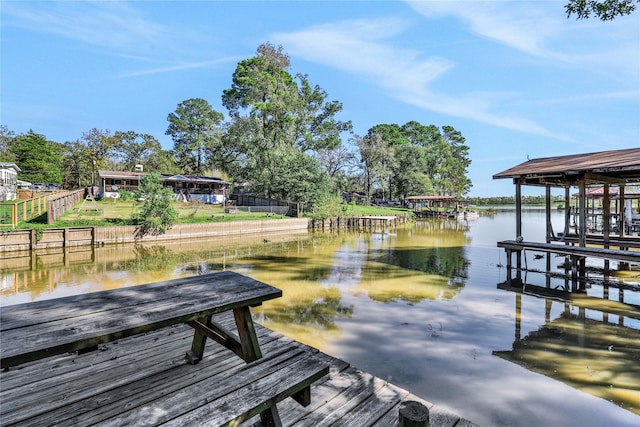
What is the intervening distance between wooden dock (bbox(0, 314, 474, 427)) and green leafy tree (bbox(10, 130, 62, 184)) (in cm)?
4949

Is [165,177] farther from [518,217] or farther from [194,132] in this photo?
[518,217]

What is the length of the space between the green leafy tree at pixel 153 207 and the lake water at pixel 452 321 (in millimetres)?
4414

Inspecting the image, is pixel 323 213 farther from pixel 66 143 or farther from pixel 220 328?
pixel 66 143

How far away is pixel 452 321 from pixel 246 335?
540 centimetres

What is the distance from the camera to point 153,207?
18.8m

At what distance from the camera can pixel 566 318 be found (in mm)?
6852

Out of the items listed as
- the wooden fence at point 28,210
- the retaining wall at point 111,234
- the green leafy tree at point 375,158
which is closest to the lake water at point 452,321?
the retaining wall at point 111,234

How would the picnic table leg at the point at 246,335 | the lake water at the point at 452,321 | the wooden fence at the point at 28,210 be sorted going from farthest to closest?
the wooden fence at the point at 28,210 < the lake water at the point at 452,321 < the picnic table leg at the point at 246,335

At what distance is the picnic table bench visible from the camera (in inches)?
68.1

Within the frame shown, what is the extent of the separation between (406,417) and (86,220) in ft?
69.8

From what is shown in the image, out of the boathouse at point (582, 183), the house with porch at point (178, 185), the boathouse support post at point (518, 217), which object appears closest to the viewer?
the boathouse at point (582, 183)

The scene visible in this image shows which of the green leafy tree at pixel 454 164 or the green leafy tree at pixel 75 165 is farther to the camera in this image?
the green leafy tree at pixel 454 164

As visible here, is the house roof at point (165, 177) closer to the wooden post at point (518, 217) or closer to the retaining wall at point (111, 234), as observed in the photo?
the retaining wall at point (111, 234)

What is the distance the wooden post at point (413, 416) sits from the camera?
147cm
